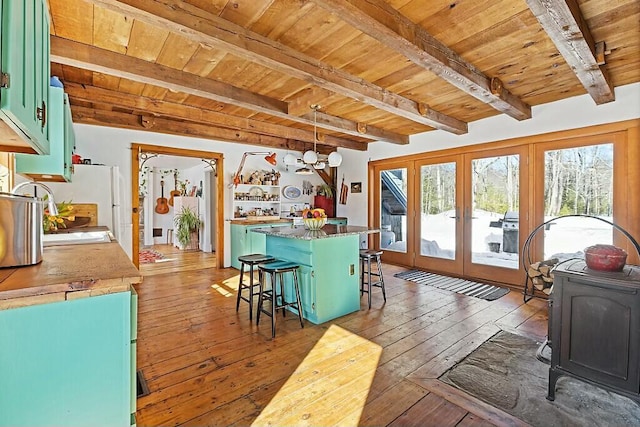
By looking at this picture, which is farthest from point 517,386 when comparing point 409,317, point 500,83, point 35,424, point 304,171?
point 304,171

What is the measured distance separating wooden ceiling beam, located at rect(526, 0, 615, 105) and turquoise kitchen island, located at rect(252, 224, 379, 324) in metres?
2.14

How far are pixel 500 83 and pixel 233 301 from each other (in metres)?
3.72

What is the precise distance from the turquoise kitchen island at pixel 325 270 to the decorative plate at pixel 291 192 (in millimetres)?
3102

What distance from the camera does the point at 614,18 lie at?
204cm

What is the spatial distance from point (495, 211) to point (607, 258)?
281 cm

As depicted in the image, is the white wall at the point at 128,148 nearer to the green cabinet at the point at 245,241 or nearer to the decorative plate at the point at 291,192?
the green cabinet at the point at 245,241

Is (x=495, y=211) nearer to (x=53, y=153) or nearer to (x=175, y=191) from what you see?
(x=53, y=153)

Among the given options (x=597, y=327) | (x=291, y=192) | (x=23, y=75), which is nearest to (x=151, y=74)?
(x=23, y=75)

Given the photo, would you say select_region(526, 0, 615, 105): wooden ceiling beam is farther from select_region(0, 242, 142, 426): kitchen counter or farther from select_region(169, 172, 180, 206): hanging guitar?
select_region(169, 172, 180, 206): hanging guitar

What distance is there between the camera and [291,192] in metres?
6.46

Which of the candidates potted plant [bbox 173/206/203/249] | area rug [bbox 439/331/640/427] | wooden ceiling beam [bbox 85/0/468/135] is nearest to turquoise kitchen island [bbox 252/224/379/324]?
area rug [bbox 439/331/640/427]

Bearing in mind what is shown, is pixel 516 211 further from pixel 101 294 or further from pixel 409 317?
pixel 101 294

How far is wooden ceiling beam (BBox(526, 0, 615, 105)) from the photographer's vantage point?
1722mm

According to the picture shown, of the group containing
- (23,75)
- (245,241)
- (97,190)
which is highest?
(23,75)
